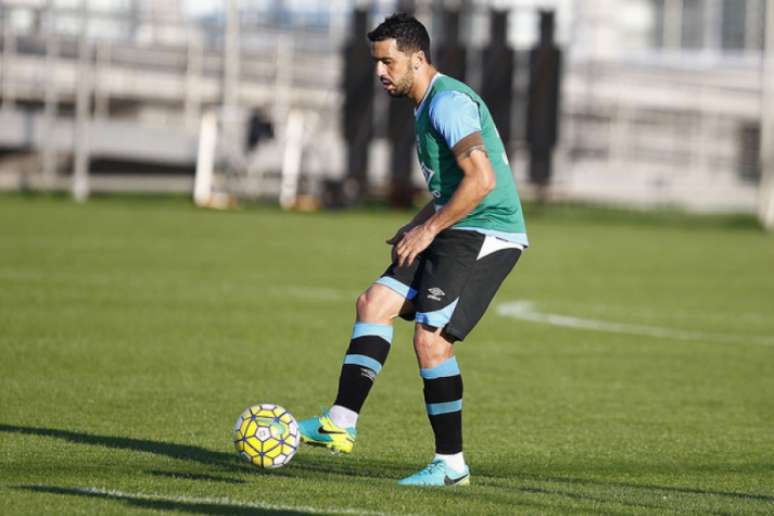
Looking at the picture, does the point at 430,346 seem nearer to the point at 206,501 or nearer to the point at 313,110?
the point at 206,501

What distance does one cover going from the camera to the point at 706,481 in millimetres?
8055

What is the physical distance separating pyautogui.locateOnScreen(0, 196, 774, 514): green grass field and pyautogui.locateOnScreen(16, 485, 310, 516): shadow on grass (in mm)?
16

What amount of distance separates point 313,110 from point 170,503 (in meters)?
36.2

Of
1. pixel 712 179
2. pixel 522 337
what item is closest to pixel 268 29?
pixel 712 179

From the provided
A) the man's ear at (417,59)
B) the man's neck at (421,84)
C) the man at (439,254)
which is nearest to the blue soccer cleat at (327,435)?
the man at (439,254)

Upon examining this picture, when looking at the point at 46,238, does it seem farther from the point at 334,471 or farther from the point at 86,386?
the point at 334,471

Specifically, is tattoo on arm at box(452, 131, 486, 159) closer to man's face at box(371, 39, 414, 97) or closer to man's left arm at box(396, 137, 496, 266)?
man's left arm at box(396, 137, 496, 266)

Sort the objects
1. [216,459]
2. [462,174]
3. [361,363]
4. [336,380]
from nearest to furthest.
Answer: [462,174] < [361,363] < [216,459] < [336,380]

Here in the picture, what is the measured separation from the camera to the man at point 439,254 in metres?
7.43

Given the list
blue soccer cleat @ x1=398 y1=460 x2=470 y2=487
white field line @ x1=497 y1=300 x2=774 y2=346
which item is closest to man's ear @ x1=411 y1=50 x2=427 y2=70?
blue soccer cleat @ x1=398 y1=460 x2=470 y2=487

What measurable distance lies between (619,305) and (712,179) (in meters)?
30.3

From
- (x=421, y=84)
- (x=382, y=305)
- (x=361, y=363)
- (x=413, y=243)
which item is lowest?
(x=361, y=363)

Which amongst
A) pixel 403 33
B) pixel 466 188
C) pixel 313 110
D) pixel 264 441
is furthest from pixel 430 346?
pixel 313 110

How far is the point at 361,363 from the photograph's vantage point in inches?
304
